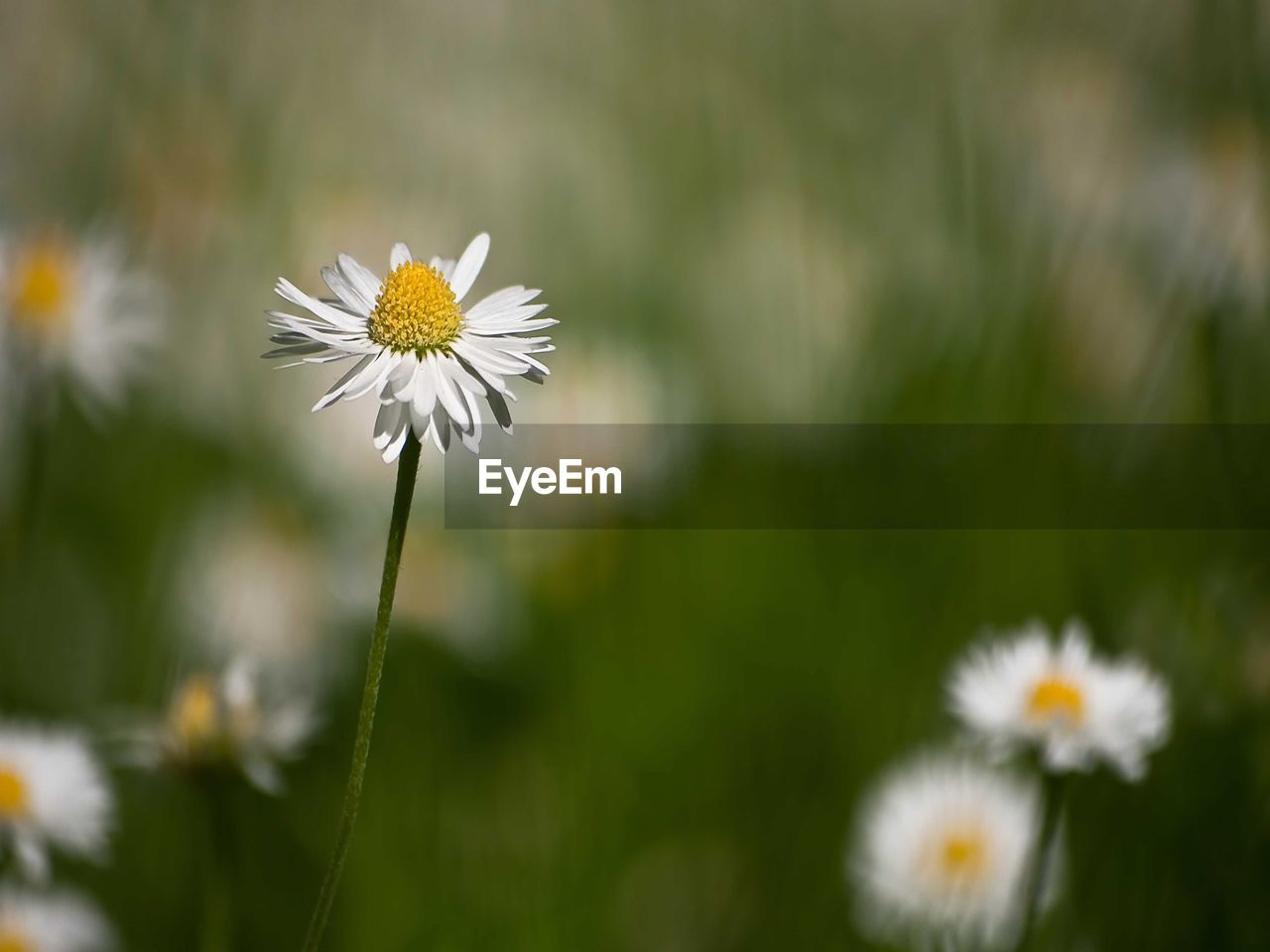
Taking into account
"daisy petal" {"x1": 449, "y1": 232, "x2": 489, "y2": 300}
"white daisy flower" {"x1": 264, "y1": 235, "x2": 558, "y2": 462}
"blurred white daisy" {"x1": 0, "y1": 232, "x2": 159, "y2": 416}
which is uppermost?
"blurred white daisy" {"x1": 0, "y1": 232, "x2": 159, "y2": 416}

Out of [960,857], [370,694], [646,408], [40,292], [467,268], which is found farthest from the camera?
[646,408]

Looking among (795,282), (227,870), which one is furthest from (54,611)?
(795,282)

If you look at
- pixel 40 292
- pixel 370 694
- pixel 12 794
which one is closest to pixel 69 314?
pixel 40 292

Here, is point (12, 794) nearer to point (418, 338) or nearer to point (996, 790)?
point (418, 338)

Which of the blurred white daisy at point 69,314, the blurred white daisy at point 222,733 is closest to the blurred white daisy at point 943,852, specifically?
the blurred white daisy at point 222,733

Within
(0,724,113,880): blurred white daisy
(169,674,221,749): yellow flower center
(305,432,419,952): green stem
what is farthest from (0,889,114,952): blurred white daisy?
(305,432,419,952): green stem

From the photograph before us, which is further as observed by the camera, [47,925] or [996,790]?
[996,790]

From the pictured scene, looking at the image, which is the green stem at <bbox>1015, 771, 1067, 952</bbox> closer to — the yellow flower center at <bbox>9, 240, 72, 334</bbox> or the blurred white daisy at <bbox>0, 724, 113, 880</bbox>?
the blurred white daisy at <bbox>0, 724, 113, 880</bbox>

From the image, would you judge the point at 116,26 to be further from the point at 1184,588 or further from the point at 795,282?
the point at 1184,588

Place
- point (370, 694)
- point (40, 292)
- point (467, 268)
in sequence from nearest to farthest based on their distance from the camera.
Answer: point (370, 694) < point (467, 268) < point (40, 292)
